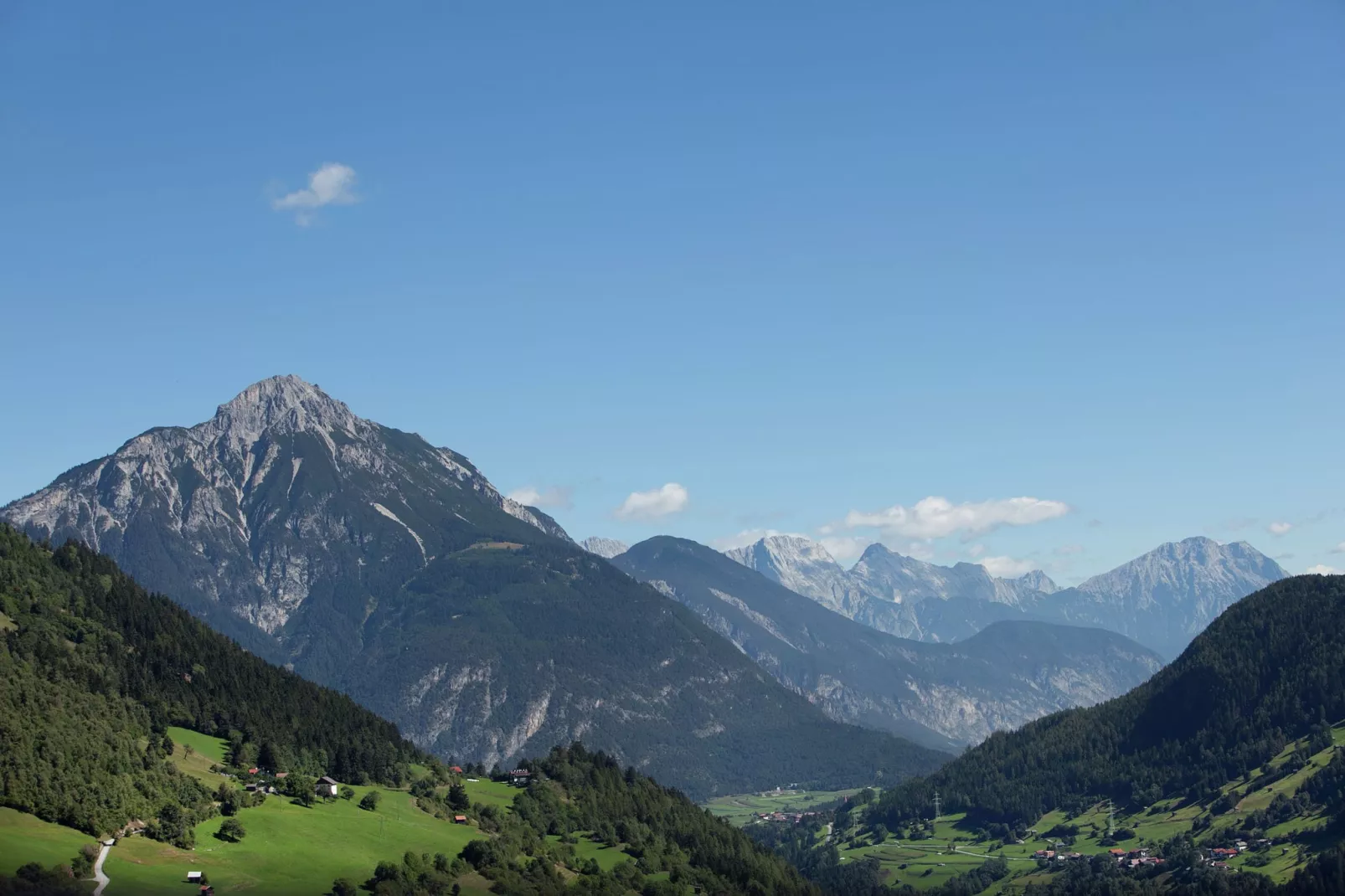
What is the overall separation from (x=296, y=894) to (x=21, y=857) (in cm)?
3180

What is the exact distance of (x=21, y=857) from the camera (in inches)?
5940

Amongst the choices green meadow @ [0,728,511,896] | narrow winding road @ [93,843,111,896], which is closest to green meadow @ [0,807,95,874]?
green meadow @ [0,728,511,896]

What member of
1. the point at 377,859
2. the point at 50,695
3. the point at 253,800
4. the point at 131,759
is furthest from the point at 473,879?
the point at 50,695

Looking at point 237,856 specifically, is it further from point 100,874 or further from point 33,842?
point 33,842

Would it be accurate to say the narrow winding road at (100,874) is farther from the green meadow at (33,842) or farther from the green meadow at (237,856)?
the green meadow at (33,842)

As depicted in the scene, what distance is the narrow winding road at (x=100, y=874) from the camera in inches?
5975

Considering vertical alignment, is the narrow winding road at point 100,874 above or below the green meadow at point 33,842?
below

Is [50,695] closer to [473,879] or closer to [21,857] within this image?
[21,857]

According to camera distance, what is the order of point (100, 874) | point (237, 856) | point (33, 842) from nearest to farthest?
point (100, 874), point (33, 842), point (237, 856)

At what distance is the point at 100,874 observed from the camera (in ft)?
516

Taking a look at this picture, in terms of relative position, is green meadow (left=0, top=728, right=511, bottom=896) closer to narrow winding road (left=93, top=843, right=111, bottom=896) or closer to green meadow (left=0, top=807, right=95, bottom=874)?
green meadow (left=0, top=807, right=95, bottom=874)

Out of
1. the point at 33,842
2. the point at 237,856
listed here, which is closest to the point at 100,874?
the point at 33,842

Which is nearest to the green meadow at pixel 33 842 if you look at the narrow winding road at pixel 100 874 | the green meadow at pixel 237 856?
the green meadow at pixel 237 856

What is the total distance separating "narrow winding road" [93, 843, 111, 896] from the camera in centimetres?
15177
